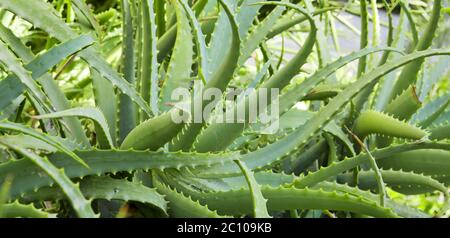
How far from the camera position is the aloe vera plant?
62 centimetres

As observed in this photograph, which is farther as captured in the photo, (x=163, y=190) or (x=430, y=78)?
(x=430, y=78)

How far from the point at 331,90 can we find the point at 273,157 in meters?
0.14

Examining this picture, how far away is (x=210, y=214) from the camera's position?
0.67 metres

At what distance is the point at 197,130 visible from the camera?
0.70 m

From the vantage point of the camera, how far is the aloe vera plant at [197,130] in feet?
2.04
